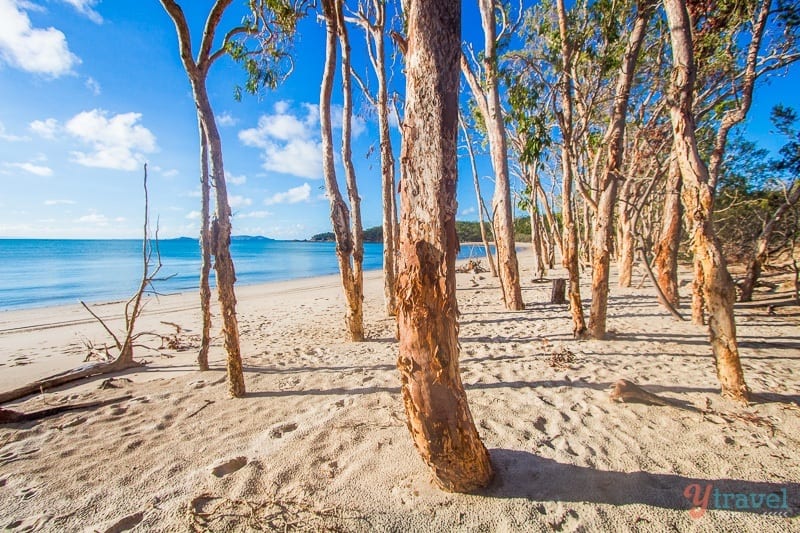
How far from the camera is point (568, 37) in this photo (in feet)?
17.0

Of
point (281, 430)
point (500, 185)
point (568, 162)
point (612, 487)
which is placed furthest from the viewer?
point (500, 185)

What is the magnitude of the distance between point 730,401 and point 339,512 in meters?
3.82

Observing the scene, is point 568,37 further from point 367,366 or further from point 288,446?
point 288,446

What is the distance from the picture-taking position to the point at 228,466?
2594mm

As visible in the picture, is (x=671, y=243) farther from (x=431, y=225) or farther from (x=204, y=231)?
(x=204, y=231)

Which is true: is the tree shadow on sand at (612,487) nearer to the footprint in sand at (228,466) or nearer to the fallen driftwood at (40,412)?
the footprint in sand at (228,466)

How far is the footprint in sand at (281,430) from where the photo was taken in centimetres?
305

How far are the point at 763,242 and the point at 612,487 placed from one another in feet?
24.2

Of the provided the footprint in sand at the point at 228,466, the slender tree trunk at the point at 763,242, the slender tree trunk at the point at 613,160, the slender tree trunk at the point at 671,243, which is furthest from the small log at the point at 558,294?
the footprint in sand at the point at 228,466

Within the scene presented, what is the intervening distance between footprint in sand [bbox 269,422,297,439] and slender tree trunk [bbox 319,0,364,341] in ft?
9.13

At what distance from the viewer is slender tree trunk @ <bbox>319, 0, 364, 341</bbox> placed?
556 cm

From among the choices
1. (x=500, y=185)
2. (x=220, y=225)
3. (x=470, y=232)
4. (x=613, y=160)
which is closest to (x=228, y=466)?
(x=220, y=225)

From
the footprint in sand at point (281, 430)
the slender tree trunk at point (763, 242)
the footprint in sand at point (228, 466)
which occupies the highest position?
the slender tree trunk at point (763, 242)

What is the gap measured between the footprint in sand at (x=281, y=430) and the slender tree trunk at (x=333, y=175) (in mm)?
2782
